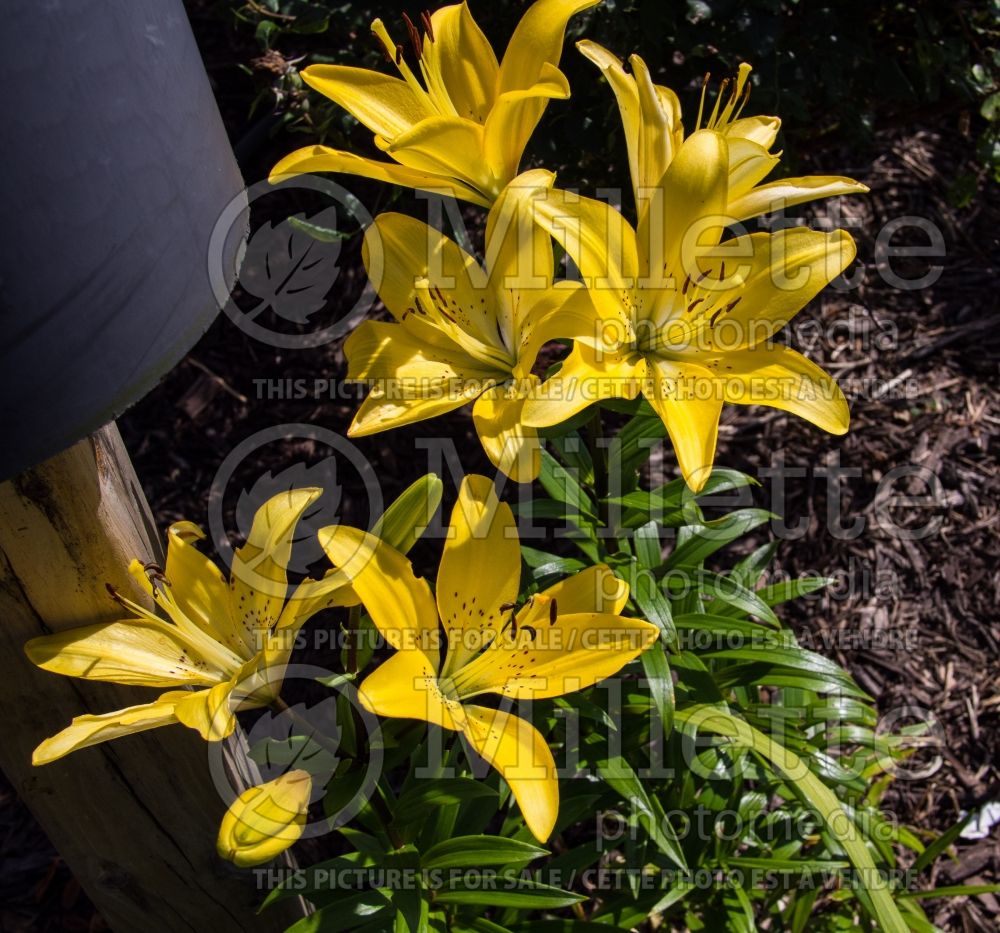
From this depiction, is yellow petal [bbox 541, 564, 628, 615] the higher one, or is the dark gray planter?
the dark gray planter

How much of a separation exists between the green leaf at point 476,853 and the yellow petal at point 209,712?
50 cm

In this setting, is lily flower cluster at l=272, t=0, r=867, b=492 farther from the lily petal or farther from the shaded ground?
the shaded ground

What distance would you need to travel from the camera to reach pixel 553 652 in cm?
116

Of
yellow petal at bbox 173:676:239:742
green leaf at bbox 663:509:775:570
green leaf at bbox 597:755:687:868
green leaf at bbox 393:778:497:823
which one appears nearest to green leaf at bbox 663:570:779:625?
green leaf at bbox 663:509:775:570

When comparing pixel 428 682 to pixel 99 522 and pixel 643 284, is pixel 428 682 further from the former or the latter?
pixel 643 284

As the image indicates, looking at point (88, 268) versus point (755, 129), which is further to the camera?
point (755, 129)

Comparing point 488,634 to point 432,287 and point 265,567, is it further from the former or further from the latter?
point 432,287

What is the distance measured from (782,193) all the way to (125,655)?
902 millimetres

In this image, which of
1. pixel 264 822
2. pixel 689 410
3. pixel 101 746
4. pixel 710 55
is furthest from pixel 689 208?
pixel 710 55

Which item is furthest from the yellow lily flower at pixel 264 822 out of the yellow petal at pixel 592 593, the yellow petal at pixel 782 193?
the yellow petal at pixel 782 193

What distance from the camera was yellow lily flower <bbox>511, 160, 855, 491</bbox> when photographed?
3.52 feet

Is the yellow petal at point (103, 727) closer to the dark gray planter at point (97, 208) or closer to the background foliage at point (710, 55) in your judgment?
the dark gray planter at point (97, 208)

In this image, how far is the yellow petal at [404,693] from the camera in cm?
100

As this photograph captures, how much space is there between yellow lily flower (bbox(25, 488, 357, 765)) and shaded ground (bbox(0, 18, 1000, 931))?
4.34 ft
